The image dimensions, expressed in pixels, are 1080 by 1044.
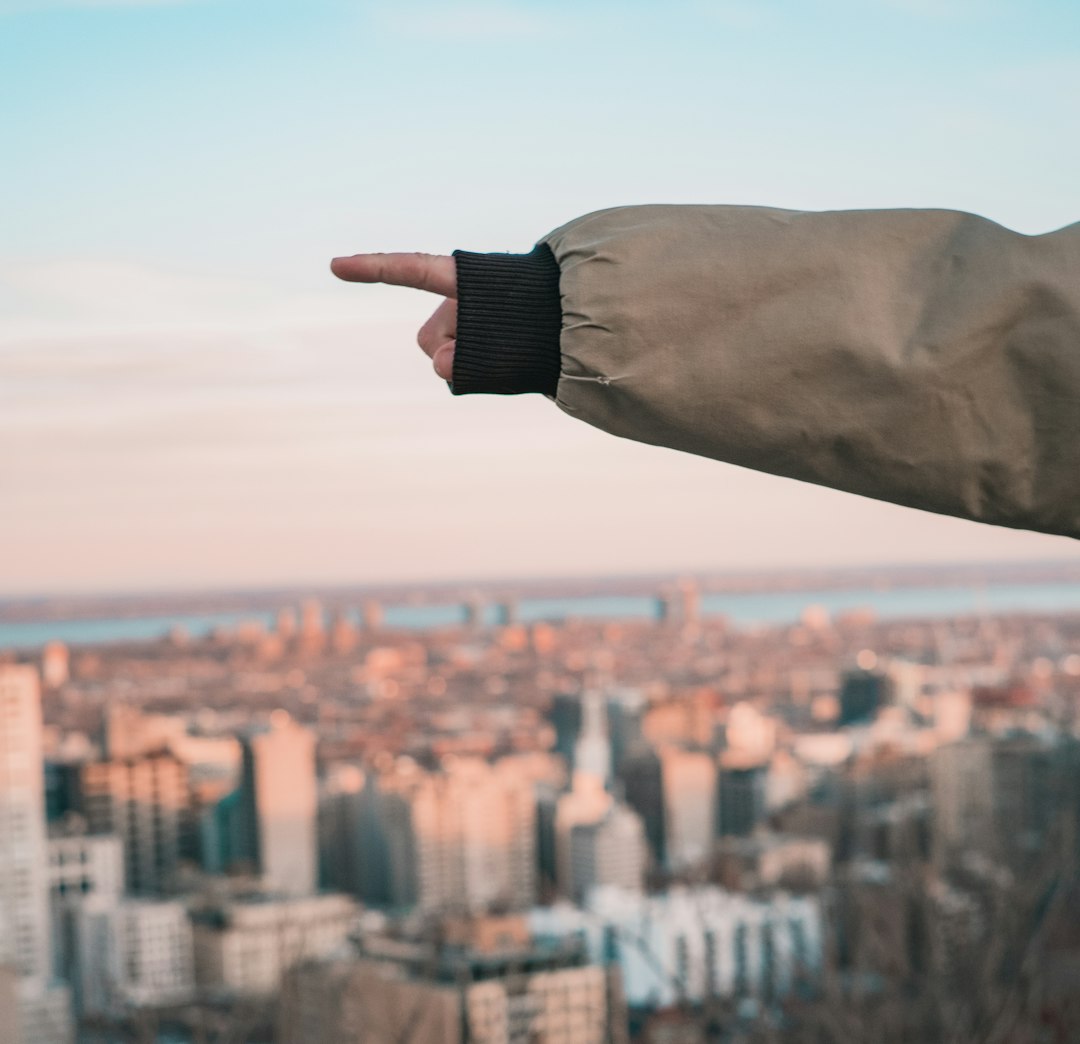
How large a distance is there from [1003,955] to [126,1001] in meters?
2.84

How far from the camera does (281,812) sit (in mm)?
9773

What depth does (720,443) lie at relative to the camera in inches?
20.8

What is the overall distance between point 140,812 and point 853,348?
1009cm

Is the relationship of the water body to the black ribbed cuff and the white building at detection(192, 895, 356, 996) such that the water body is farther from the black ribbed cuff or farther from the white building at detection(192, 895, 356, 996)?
the black ribbed cuff

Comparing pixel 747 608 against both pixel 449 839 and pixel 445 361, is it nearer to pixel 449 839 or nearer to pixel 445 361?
pixel 449 839

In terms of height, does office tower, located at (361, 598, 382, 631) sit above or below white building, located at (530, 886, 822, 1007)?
above

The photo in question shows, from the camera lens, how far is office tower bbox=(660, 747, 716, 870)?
35.0 ft

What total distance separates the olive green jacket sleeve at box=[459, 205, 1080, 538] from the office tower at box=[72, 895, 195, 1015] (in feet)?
22.0

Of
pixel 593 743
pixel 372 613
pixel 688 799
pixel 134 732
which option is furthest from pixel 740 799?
pixel 372 613

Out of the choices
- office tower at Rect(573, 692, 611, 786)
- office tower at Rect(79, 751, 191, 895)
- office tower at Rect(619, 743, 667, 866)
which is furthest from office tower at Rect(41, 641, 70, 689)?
office tower at Rect(619, 743, 667, 866)

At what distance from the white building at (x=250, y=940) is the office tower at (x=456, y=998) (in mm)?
1489

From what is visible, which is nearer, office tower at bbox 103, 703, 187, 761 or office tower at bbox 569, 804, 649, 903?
office tower at bbox 569, 804, 649, 903

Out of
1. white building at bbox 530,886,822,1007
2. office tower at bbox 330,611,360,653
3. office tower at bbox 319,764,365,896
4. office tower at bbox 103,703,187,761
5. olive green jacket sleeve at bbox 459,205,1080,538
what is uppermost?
olive green jacket sleeve at bbox 459,205,1080,538

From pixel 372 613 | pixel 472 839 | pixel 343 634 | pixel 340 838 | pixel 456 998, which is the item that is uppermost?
pixel 372 613
